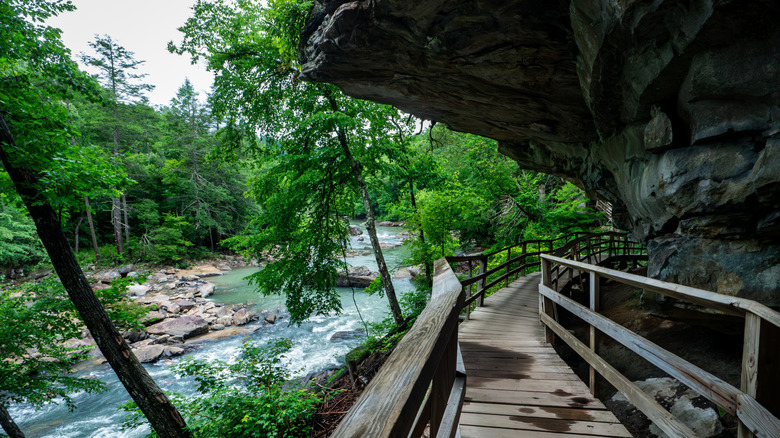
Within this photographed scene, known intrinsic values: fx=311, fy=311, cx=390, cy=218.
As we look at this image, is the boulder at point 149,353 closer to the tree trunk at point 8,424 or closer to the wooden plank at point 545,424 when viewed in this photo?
the tree trunk at point 8,424

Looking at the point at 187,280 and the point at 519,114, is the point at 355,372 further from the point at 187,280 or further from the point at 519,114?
the point at 187,280

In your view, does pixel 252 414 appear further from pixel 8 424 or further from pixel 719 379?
pixel 719 379

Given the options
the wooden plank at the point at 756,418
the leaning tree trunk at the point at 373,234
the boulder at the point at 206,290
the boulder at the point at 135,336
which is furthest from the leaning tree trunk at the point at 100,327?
the boulder at the point at 206,290

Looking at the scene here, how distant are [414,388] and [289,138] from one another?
9.68 metres

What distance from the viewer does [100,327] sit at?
5336 mm

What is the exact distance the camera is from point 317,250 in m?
9.59

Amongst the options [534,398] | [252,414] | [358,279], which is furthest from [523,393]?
[358,279]

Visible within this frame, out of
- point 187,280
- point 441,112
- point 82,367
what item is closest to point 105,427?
point 82,367

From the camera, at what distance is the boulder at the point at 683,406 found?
121 inches

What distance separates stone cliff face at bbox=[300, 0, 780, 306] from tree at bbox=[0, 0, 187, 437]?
443 cm

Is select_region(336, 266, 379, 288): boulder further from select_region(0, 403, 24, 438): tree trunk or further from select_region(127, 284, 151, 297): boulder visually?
select_region(0, 403, 24, 438): tree trunk

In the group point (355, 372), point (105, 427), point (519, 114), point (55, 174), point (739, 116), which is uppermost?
point (519, 114)

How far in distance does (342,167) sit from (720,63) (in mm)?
8043

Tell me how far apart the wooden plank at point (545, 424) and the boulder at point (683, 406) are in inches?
41.1
